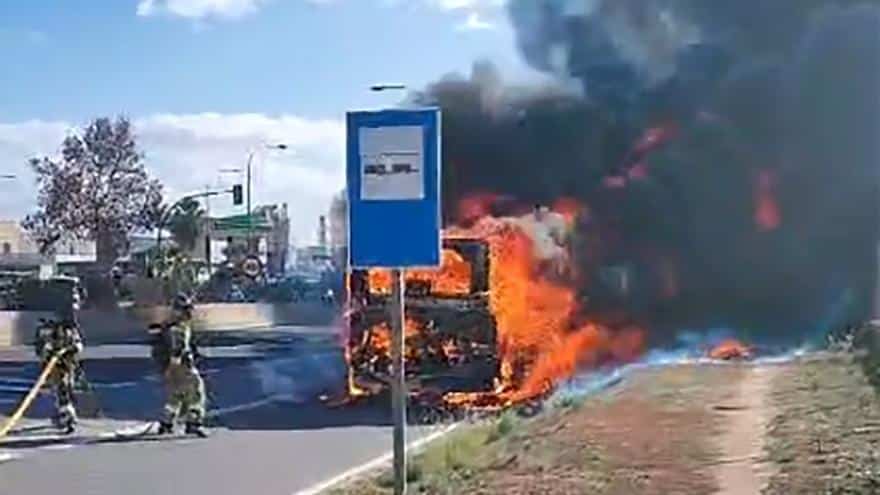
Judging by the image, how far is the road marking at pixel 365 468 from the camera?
13.6m

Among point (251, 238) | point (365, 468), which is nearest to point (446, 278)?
point (365, 468)

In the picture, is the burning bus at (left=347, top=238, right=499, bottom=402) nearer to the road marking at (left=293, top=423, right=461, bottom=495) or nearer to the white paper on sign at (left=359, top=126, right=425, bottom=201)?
the road marking at (left=293, top=423, right=461, bottom=495)

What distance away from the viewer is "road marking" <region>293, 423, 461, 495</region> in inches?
535

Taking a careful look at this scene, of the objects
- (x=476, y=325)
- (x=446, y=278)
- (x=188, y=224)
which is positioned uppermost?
(x=188, y=224)

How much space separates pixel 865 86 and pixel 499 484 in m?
7.61

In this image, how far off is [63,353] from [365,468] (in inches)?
185

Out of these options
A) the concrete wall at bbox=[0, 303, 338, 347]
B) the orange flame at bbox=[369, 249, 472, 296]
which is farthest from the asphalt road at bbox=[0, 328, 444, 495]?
the concrete wall at bbox=[0, 303, 338, 347]

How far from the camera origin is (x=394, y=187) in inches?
351

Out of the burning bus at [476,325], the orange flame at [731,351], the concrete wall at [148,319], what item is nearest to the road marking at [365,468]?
the burning bus at [476,325]

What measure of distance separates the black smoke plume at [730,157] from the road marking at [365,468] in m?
2.70

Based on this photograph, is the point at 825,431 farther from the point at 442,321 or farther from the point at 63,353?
the point at 63,353

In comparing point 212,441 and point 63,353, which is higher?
point 63,353

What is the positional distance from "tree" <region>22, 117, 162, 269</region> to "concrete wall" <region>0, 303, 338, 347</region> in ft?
39.4

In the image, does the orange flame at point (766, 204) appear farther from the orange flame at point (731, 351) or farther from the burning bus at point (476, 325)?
the burning bus at point (476, 325)
